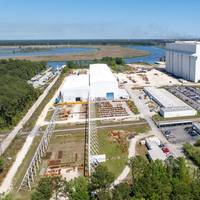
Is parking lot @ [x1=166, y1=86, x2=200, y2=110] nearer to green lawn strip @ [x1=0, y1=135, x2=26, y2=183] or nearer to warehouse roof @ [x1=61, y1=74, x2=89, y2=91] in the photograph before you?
warehouse roof @ [x1=61, y1=74, x2=89, y2=91]

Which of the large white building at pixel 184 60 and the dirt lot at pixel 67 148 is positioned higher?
the large white building at pixel 184 60

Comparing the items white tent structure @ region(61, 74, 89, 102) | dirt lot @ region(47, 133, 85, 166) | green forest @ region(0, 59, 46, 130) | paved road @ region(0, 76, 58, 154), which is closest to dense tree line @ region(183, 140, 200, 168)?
dirt lot @ region(47, 133, 85, 166)

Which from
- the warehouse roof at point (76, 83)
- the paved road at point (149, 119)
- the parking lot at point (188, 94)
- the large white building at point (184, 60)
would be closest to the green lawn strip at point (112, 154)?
the paved road at point (149, 119)

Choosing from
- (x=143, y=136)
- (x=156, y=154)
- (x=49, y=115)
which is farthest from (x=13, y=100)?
(x=156, y=154)

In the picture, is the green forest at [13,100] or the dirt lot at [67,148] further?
the green forest at [13,100]

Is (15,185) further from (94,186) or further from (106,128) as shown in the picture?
(106,128)

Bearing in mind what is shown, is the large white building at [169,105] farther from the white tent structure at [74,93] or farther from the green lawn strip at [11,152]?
the green lawn strip at [11,152]
